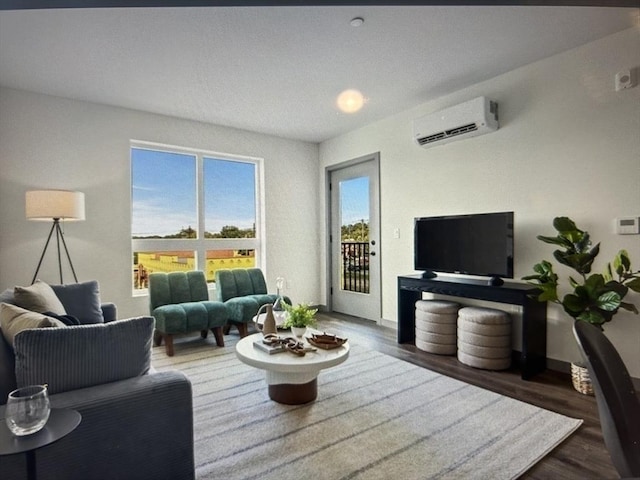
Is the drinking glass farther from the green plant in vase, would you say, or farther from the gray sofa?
the green plant in vase

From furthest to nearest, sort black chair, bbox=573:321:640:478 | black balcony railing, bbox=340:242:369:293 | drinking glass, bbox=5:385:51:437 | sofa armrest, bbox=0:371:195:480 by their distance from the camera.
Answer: black balcony railing, bbox=340:242:369:293, sofa armrest, bbox=0:371:195:480, drinking glass, bbox=5:385:51:437, black chair, bbox=573:321:640:478

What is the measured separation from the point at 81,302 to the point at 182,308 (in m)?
0.97

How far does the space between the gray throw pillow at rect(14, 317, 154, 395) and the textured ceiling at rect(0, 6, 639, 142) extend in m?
2.12

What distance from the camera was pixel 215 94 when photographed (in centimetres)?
384

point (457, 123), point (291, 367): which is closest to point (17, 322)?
point (291, 367)

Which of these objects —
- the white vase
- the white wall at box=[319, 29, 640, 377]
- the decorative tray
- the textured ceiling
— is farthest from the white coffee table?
the textured ceiling

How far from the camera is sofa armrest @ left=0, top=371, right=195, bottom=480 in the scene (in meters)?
1.24

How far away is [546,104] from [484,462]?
9.58 feet

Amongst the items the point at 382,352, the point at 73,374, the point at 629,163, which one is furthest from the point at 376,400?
the point at 629,163

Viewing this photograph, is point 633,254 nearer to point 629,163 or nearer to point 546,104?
point 629,163

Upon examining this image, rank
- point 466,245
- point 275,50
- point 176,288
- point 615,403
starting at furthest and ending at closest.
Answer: point 176,288 < point 466,245 < point 275,50 < point 615,403

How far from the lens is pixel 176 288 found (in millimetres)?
4082

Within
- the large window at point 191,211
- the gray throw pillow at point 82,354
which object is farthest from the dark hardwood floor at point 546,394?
the gray throw pillow at point 82,354

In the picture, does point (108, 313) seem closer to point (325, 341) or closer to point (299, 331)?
point (299, 331)
